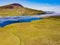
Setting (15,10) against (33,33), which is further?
(15,10)

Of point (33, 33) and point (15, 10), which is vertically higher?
point (15, 10)

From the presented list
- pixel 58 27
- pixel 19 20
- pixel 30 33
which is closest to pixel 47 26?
pixel 58 27

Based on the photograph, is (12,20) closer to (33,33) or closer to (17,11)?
(17,11)

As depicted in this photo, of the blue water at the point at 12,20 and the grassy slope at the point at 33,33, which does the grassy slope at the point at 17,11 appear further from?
the grassy slope at the point at 33,33

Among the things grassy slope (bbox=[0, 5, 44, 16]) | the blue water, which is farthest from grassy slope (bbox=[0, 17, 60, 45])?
grassy slope (bbox=[0, 5, 44, 16])

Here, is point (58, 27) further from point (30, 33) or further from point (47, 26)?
point (30, 33)

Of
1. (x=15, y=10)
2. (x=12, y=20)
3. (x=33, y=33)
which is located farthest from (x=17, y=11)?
(x=33, y=33)

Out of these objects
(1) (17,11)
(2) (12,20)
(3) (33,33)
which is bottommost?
(3) (33,33)

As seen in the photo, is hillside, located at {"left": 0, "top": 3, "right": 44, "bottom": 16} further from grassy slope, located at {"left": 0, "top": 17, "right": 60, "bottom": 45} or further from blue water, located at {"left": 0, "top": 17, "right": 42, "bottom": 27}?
grassy slope, located at {"left": 0, "top": 17, "right": 60, "bottom": 45}
